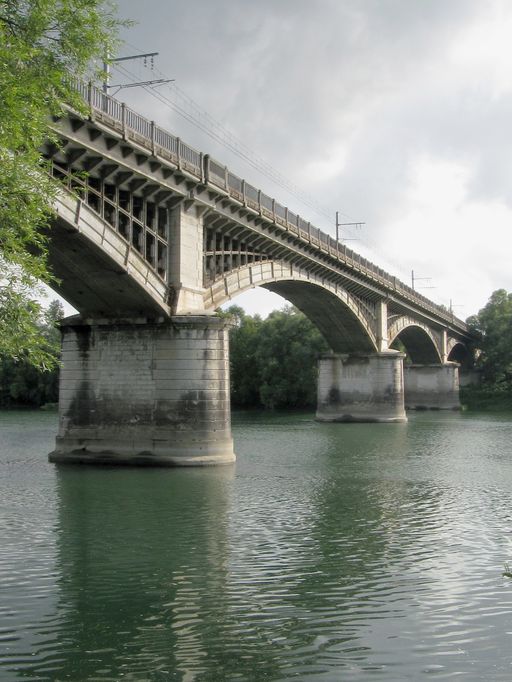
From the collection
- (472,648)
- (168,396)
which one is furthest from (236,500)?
(472,648)

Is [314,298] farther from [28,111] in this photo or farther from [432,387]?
[28,111]

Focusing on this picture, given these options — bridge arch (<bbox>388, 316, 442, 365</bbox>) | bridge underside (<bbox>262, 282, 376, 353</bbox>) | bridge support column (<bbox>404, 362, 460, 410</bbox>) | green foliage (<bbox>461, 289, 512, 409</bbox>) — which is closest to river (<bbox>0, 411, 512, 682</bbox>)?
bridge underside (<bbox>262, 282, 376, 353</bbox>)

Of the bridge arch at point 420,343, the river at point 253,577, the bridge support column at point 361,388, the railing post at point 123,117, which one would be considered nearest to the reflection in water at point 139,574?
the river at point 253,577

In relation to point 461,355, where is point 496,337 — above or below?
above

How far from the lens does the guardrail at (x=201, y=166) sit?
25484 mm

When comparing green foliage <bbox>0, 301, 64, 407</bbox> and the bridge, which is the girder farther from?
green foliage <bbox>0, 301, 64, 407</bbox>

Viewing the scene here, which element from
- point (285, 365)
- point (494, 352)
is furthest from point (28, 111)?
point (494, 352)

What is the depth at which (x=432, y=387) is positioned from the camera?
293ft

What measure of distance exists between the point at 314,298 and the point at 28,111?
4425 centimetres

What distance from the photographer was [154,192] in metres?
29.2

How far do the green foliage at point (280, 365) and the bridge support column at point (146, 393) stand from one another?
55082mm

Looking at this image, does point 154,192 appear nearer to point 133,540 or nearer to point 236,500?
point 236,500

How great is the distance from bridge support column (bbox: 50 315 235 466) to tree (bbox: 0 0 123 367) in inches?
635

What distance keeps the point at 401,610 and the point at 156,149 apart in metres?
20.9
